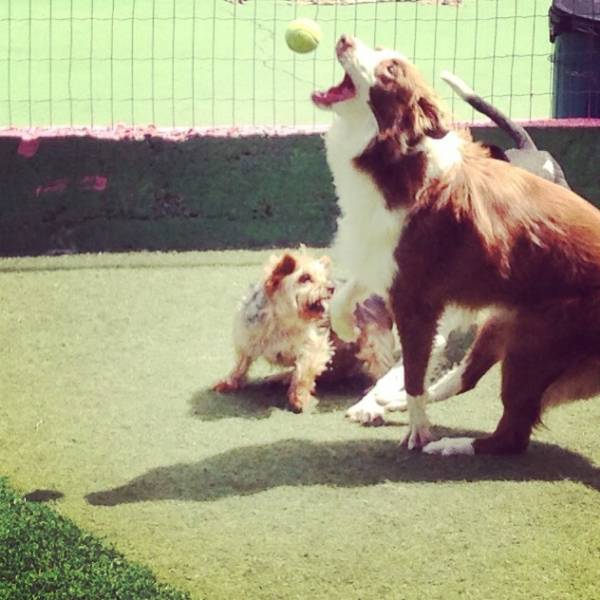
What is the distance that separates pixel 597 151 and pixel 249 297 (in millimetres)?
2763

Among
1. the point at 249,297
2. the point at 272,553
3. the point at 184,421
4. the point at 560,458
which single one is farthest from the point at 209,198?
the point at 272,553

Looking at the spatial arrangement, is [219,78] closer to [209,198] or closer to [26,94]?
[26,94]

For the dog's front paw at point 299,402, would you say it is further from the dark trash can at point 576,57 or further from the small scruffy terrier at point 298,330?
the dark trash can at point 576,57

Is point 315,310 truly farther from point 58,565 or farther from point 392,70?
point 58,565

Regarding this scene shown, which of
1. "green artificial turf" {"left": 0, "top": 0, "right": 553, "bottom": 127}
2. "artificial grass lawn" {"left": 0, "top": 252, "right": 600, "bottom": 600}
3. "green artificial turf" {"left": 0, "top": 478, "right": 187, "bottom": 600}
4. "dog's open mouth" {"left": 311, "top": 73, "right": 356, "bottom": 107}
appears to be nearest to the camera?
"green artificial turf" {"left": 0, "top": 478, "right": 187, "bottom": 600}

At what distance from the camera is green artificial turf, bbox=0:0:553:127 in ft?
29.2

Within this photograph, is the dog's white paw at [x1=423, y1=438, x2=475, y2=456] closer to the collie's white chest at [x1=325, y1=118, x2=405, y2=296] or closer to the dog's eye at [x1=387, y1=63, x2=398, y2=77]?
the collie's white chest at [x1=325, y1=118, x2=405, y2=296]

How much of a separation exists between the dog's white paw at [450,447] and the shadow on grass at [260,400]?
2.02 ft

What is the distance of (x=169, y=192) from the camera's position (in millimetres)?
6914

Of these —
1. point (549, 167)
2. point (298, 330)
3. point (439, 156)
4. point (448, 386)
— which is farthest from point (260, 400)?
point (549, 167)

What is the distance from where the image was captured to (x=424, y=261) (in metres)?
4.37

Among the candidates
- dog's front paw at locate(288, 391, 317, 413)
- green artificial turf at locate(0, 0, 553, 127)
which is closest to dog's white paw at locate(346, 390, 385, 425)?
dog's front paw at locate(288, 391, 317, 413)

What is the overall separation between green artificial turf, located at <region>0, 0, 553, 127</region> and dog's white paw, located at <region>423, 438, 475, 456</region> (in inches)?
154

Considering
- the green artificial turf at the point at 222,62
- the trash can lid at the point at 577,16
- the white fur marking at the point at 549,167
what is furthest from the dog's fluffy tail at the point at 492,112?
the green artificial turf at the point at 222,62
